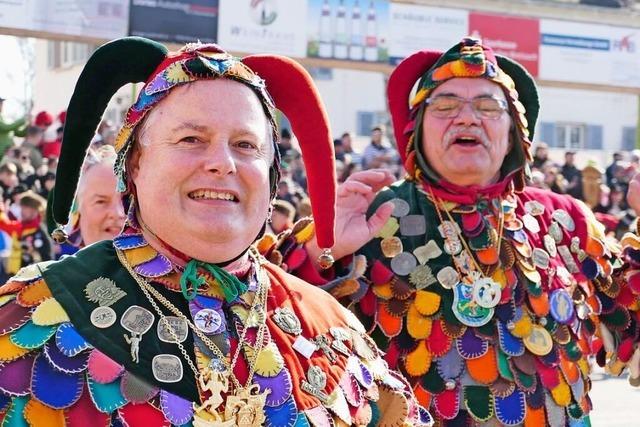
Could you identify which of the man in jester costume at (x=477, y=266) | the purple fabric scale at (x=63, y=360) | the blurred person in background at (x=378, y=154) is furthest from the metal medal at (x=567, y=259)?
the blurred person in background at (x=378, y=154)

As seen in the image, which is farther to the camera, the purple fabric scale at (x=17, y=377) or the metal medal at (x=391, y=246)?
the metal medal at (x=391, y=246)

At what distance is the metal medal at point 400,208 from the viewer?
4.12 metres

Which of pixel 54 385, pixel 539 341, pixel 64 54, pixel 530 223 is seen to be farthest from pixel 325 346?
pixel 64 54

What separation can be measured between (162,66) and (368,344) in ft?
2.95

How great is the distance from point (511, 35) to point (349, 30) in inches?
129

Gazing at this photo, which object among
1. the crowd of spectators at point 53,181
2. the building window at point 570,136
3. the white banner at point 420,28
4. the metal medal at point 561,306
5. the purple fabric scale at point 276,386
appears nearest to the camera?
the purple fabric scale at point 276,386

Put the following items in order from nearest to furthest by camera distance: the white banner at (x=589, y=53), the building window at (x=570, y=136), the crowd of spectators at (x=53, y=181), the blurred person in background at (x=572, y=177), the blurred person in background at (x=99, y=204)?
the blurred person in background at (x=99, y=204), the crowd of spectators at (x=53, y=181), the blurred person in background at (x=572, y=177), the white banner at (x=589, y=53), the building window at (x=570, y=136)

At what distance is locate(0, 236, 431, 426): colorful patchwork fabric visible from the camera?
2.28 meters

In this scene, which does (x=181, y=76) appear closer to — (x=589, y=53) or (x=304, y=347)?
(x=304, y=347)

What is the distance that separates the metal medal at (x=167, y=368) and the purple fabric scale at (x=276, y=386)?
194 millimetres

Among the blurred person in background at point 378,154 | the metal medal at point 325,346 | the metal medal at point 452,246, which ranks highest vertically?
the metal medal at point 452,246

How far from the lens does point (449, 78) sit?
416 centimetres

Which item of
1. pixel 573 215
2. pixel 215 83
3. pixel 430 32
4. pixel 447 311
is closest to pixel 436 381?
pixel 447 311

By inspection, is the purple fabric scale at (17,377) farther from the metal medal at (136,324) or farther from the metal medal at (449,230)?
the metal medal at (449,230)
